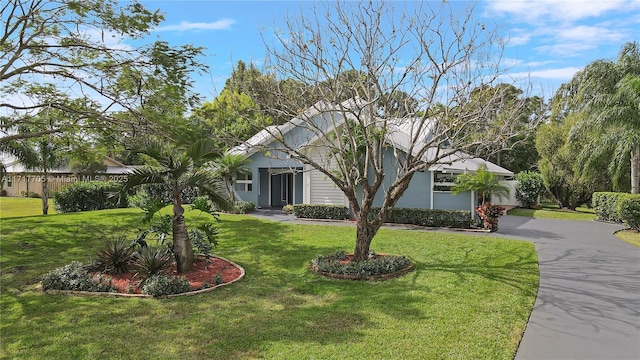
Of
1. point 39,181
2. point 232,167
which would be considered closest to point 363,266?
point 232,167

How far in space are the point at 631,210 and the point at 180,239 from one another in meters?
15.9

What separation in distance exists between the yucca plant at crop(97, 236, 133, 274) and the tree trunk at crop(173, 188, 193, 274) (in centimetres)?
115

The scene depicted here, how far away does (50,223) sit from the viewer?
A: 14.9m

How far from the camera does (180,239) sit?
28.5ft

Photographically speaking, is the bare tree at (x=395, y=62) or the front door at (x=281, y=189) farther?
the front door at (x=281, y=189)

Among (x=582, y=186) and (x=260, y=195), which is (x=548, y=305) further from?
(x=582, y=186)

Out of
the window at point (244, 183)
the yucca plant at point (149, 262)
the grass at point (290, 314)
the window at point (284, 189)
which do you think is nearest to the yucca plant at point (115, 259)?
the yucca plant at point (149, 262)

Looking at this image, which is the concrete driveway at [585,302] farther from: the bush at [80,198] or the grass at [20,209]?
the grass at [20,209]

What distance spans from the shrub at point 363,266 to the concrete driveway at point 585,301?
2.90 m

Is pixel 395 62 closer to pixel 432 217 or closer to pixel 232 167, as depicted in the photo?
pixel 432 217

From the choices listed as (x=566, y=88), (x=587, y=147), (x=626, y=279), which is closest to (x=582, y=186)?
(x=587, y=147)

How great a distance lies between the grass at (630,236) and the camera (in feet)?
43.3

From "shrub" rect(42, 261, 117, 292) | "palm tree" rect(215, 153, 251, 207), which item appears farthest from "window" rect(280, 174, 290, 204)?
"shrub" rect(42, 261, 117, 292)

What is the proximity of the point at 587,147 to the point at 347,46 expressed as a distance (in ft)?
54.8
